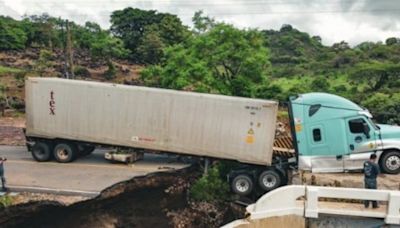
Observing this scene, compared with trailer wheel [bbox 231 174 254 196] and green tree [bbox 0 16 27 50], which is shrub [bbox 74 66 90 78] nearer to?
green tree [bbox 0 16 27 50]

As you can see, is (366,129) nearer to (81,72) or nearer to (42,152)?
(42,152)

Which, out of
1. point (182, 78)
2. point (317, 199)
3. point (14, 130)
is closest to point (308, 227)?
point (317, 199)

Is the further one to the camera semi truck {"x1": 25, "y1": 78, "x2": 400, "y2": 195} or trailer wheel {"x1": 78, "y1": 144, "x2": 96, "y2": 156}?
trailer wheel {"x1": 78, "y1": 144, "x2": 96, "y2": 156}

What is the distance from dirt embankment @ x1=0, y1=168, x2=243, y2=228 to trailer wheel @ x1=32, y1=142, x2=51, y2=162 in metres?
3.70

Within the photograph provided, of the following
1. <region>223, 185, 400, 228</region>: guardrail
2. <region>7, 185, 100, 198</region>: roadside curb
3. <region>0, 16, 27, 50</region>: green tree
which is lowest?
<region>7, 185, 100, 198</region>: roadside curb

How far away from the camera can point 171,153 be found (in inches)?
706

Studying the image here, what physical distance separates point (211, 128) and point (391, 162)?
21.8 ft

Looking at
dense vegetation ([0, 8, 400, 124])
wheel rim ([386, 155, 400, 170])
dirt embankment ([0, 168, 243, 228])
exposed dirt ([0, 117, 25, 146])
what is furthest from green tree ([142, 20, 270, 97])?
wheel rim ([386, 155, 400, 170])

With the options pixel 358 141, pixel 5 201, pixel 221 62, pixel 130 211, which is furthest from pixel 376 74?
pixel 5 201

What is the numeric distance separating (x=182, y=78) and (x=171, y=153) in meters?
5.83

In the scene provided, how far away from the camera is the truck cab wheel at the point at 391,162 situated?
51.6 ft

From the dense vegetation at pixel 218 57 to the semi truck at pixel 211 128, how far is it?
512cm

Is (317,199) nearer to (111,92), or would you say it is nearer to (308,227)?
(308,227)

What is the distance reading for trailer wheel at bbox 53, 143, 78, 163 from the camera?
62.3 ft
